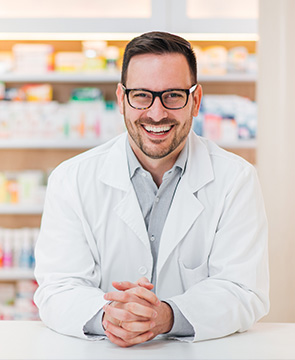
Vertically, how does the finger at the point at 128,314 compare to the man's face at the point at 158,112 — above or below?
below

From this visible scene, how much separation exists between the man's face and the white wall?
1255mm

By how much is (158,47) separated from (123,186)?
1.37 ft

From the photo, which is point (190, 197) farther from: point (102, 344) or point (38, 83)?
point (38, 83)

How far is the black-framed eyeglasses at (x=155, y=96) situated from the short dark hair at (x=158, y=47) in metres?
0.08

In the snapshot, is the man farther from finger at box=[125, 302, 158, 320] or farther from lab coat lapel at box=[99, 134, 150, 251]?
finger at box=[125, 302, 158, 320]

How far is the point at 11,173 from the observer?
3.53 metres

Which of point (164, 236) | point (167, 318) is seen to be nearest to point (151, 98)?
point (164, 236)

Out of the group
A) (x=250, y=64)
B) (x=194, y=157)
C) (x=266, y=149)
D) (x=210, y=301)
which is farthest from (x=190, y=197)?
(x=250, y=64)

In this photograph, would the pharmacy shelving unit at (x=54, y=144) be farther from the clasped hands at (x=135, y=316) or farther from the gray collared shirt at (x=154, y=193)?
the clasped hands at (x=135, y=316)

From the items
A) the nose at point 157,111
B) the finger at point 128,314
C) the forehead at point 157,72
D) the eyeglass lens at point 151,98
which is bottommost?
the finger at point 128,314

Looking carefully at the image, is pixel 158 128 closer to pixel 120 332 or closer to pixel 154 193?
pixel 154 193

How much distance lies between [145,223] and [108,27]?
213cm

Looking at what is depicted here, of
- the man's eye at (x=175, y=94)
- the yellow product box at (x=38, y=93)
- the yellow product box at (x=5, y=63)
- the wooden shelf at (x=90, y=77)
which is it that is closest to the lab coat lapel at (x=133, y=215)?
the man's eye at (x=175, y=94)

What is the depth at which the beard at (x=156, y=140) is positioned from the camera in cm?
154
